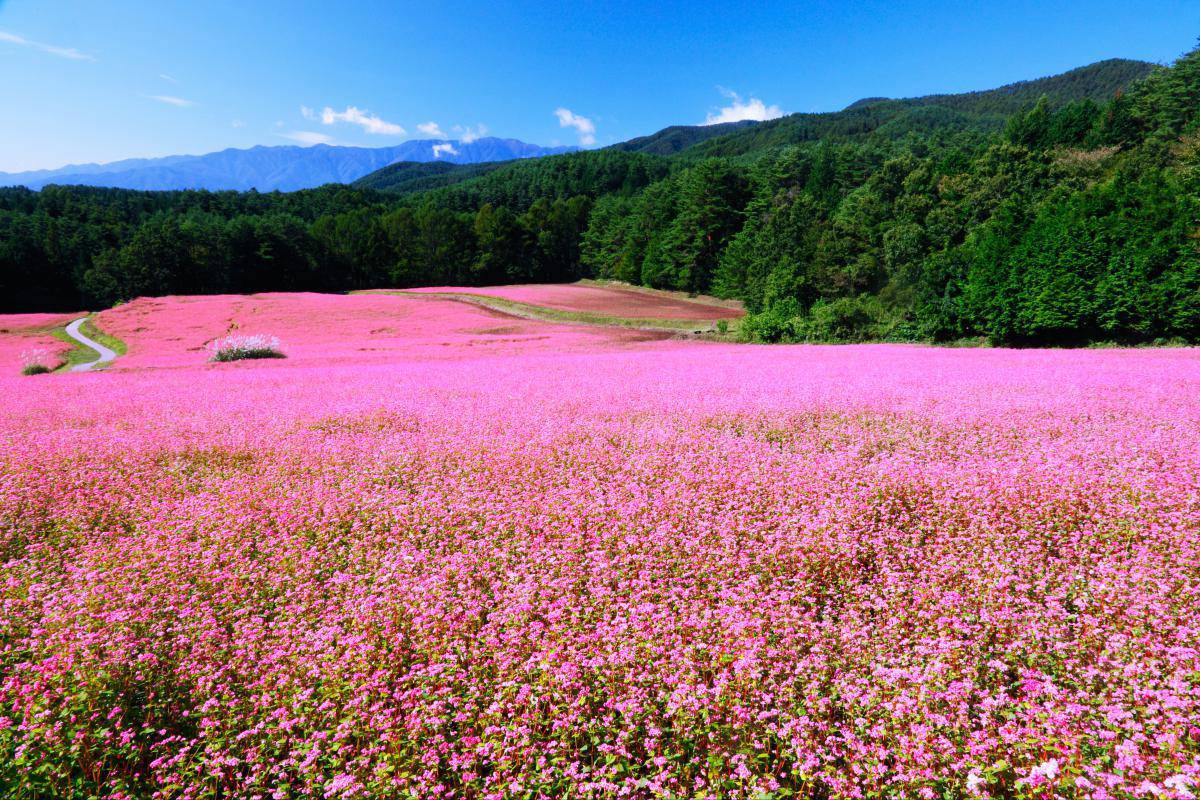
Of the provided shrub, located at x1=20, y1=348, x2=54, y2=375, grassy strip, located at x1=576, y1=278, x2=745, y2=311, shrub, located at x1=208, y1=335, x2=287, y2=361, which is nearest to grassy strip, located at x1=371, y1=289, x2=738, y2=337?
grassy strip, located at x1=576, y1=278, x2=745, y2=311

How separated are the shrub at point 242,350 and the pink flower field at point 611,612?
19.1m

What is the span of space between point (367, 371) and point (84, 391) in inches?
306

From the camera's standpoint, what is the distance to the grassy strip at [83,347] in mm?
30562

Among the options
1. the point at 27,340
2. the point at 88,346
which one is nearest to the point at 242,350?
the point at 88,346

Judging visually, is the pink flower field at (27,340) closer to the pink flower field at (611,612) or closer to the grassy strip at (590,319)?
the pink flower field at (611,612)

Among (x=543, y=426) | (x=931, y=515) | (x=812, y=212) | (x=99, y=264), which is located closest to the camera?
(x=931, y=515)

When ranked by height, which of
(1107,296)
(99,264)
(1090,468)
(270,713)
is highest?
(99,264)

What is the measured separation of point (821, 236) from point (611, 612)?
170ft

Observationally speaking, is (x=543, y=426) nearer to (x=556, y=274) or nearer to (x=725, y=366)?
(x=725, y=366)

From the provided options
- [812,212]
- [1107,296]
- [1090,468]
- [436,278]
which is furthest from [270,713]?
[436,278]

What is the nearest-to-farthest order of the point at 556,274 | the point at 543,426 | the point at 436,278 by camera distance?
the point at 543,426
the point at 436,278
the point at 556,274

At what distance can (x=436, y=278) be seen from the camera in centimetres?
8562

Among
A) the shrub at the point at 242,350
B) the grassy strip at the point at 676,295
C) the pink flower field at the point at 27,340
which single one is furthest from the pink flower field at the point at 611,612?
the grassy strip at the point at 676,295

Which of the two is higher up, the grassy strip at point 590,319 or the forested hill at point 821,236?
the forested hill at point 821,236
